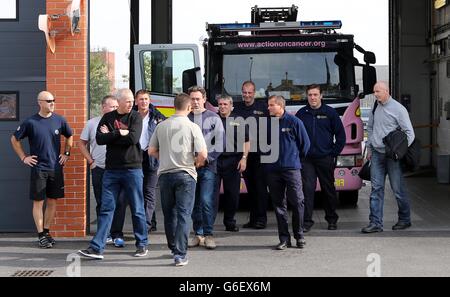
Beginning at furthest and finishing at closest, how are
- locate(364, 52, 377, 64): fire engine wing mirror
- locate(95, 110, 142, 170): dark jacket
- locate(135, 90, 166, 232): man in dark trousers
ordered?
locate(364, 52, 377, 64): fire engine wing mirror < locate(135, 90, 166, 232): man in dark trousers < locate(95, 110, 142, 170): dark jacket

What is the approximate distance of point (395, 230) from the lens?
33.1 feet

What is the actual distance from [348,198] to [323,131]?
Result: 3.08 m

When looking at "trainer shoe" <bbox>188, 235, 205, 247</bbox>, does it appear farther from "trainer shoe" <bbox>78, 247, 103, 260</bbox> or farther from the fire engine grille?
the fire engine grille

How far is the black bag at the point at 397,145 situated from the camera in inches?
383

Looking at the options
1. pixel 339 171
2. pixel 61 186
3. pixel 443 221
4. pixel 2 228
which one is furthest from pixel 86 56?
pixel 443 221

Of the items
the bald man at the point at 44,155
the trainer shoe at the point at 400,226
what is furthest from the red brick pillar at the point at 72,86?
the trainer shoe at the point at 400,226

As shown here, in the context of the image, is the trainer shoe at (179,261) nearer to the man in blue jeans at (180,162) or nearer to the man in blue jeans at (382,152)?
the man in blue jeans at (180,162)

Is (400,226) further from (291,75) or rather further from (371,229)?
(291,75)

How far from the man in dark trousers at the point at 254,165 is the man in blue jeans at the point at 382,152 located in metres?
1.44

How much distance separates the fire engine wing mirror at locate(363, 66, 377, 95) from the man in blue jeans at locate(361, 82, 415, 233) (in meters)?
2.24

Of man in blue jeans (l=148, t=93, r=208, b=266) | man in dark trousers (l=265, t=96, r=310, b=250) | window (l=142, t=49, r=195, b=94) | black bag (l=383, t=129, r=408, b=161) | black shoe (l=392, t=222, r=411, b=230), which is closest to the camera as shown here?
man in blue jeans (l=148, t=93, r=208, b=266)

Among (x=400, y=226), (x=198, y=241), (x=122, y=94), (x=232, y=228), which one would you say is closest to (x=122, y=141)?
(x=122, y=94)

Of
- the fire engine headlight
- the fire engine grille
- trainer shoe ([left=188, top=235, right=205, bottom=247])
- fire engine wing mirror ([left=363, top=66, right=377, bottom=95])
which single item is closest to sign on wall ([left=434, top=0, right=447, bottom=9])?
fire engine wing mirror ([left=363, top=66, right=377, bottom=95])

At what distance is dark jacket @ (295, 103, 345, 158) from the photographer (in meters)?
10.2
